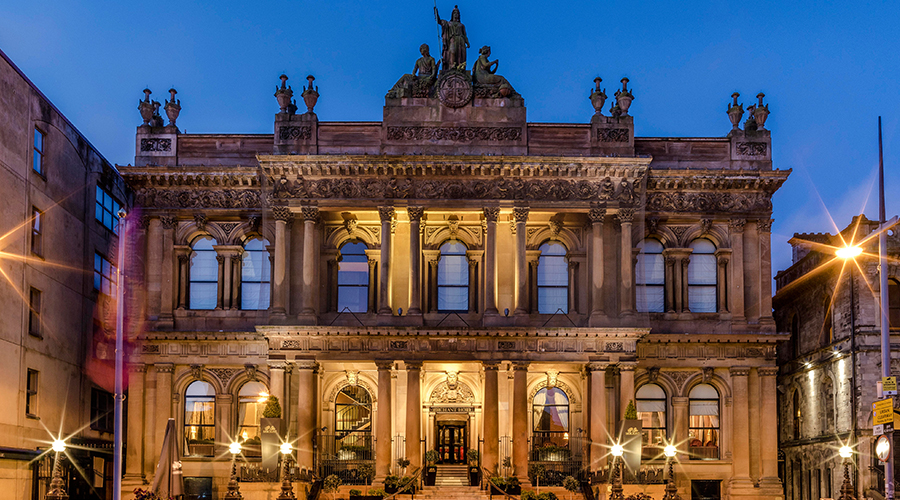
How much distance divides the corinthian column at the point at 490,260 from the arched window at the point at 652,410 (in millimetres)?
7962

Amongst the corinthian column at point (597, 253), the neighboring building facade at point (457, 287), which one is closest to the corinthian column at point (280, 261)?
the neighboring building facade at point (457, 287)

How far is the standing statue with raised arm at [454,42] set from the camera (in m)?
43.7

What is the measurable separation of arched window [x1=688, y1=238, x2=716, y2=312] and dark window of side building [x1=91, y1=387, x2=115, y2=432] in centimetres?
2701

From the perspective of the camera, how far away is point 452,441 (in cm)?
4503

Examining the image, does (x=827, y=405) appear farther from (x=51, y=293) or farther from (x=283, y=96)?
(x=51, y=293)

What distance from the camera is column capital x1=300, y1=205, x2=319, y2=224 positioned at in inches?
1649

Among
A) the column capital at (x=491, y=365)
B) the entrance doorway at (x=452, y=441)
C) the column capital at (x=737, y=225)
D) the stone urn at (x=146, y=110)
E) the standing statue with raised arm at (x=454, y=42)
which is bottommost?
the entrance doorway at (x=452, y=441)

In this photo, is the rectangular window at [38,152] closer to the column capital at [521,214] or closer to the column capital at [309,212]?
the column capital at [309,212]

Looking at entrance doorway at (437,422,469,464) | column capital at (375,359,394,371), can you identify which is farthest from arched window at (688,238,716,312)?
column capital at (375,359,394,371)

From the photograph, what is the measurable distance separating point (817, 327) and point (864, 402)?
658 centimetres

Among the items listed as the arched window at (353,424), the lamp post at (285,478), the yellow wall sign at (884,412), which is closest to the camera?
the yellow wall sign at (884,412)

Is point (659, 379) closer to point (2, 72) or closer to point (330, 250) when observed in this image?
point (330, 250)

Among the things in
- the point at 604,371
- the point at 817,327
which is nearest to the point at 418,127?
the point at 604,371

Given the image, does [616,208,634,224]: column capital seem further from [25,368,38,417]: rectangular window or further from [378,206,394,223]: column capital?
[25,368,38,417]: rectangular window
